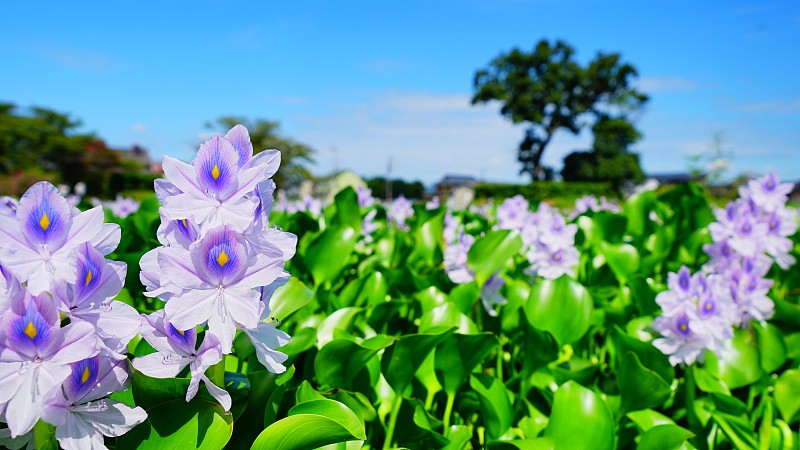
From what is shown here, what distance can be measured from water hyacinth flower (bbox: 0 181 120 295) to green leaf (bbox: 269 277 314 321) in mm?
479

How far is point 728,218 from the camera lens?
2.51 m

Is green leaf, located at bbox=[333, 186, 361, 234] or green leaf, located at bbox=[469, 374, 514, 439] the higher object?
green leaf, located at bbox=[333, 186, 361, 234]

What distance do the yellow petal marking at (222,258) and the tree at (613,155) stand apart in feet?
145

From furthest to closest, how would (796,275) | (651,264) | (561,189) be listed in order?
(561,189) < (796,275) < (651,264)

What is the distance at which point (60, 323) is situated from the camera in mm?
763

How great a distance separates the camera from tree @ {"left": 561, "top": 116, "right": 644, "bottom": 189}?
42.2 metres

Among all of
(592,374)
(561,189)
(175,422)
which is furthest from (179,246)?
(561,189)

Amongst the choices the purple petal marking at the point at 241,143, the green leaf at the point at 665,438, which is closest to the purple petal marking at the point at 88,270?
the purple petal marking at the point at 241,143

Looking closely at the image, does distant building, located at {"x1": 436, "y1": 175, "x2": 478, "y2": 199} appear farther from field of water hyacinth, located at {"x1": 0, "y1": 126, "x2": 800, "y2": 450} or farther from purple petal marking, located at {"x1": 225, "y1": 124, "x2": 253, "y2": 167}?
purple petal marking, located at {"x1": 225, "y1": 124, "x2": 253, "y2": 167}

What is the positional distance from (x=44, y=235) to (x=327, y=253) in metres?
1.36

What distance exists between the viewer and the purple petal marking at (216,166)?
843 millimetres

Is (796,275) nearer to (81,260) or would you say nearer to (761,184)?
(761,184)

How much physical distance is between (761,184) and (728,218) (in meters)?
0.45

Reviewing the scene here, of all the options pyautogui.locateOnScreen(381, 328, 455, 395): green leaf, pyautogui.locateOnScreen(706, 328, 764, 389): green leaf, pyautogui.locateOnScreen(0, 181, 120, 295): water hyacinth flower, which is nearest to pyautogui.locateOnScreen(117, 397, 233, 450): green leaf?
pyautogui.locateOnScreen(0, 181, 120, 295): water hyacinth flower
